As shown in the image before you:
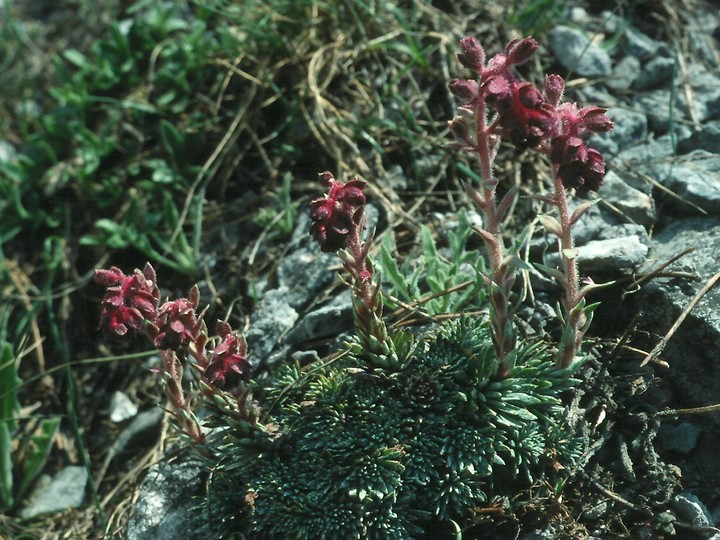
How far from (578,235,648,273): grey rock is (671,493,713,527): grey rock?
90cm

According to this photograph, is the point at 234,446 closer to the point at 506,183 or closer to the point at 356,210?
the point at 356,210

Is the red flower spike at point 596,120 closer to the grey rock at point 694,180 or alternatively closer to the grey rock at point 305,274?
the grey rock at point 694,180

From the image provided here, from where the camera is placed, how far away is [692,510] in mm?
2738

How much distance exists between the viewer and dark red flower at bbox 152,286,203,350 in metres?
2.71

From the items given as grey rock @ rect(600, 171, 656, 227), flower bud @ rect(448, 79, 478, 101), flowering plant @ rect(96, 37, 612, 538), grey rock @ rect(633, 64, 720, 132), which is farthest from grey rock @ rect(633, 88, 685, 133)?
flower bud @ rect(448, 79, 478, 101)

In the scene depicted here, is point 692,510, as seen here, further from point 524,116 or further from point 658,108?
point 658,108

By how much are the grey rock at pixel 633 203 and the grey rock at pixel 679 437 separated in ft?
3.18

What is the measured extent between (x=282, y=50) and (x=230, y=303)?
1.53 m

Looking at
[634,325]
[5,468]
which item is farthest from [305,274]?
[5,468]

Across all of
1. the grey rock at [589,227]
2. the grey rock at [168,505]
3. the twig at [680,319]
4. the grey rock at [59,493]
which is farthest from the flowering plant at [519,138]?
the grey rock at [59,493]

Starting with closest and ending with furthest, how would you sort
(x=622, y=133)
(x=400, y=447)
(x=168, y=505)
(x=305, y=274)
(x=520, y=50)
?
(x=520, y=50) → (x=400, y=447) → (x=168, y=505) → (x=305, y=274) → (x=622, y=133)

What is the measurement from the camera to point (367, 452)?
9.25 feet

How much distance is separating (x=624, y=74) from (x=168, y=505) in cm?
320

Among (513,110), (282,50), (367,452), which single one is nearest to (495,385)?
(367,452)
